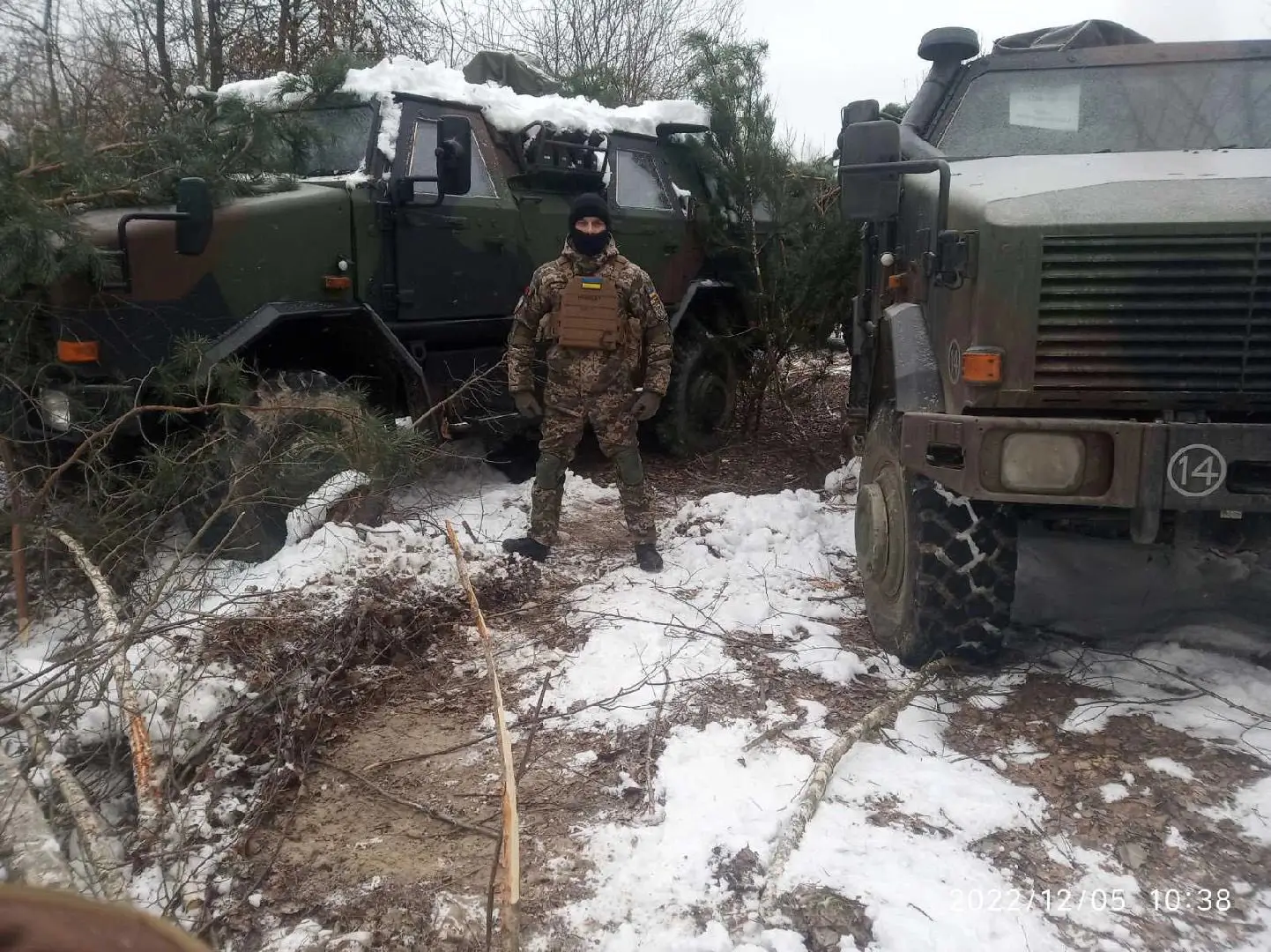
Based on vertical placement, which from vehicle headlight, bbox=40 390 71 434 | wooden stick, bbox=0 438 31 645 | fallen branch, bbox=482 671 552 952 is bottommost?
fallen branch, bbox=482 671 552 952

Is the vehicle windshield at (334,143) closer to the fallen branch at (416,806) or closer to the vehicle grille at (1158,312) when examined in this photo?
the fallen branch at (416,806)

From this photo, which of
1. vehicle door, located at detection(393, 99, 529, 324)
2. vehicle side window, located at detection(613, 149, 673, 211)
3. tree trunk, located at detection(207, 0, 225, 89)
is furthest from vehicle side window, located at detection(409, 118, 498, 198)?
tree trunk, located at detection(207, 0, 225, 89)

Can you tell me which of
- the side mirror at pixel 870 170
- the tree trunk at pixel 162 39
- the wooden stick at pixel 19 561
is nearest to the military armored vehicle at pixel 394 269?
the wooden stick at pixel 19 561

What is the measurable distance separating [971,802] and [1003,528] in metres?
0.97

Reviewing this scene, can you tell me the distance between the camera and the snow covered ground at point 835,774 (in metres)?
2.15

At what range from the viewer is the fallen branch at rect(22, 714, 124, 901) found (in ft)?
6.91

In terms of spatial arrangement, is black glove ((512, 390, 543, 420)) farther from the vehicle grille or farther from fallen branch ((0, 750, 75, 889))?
fallen branch ((0, 750, 75, 889))

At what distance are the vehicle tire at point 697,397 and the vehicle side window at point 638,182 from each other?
854 millimetres

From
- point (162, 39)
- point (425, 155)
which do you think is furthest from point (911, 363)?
point (162, 39)

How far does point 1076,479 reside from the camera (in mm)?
2773

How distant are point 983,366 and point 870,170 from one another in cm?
90

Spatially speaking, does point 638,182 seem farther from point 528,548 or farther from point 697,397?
point 528,548

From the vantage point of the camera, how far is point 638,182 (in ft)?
21.7

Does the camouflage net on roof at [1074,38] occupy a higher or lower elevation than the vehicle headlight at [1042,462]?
higher
